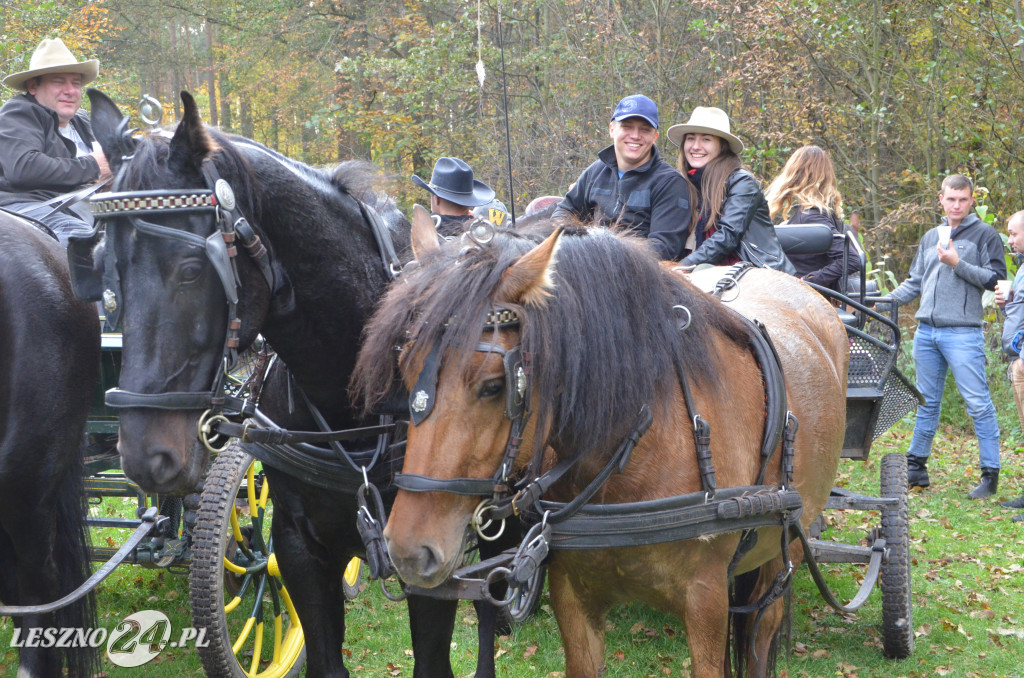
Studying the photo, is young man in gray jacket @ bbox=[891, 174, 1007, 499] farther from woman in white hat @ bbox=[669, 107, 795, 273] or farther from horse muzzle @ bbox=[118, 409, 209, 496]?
horse muzzle @ bbox=[118, 409, 209, 496]

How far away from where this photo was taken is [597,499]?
2.40 m

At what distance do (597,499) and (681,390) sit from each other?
1.19 ft

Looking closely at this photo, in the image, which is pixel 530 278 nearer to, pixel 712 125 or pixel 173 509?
pixel 712 125

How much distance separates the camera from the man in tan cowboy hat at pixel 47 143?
3895mm

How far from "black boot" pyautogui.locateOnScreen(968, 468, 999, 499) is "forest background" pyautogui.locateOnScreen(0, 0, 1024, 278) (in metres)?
4.60

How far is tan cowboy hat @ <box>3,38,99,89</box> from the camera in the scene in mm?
4098

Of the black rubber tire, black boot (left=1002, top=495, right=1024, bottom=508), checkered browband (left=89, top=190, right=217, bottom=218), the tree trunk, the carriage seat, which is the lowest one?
black boot (left=1002, top=495, right=1024, bottom=508)

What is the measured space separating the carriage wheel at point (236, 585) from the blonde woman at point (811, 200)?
3.46 meters

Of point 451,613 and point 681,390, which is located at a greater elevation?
point 681,390

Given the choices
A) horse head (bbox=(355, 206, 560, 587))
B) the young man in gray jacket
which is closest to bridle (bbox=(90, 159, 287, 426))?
horse head (bbox=(355, 206, 560, 587))

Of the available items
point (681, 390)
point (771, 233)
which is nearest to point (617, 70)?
point (771, 233)

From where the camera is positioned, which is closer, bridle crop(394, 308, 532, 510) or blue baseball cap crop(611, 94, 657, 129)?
bridle crop(394, 308, 532, 510)

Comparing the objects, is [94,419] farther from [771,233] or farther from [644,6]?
[644,6]

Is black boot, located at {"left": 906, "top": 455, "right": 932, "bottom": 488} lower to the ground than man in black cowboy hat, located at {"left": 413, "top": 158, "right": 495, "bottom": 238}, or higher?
lower
